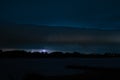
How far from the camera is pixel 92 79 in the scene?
35.9 metres

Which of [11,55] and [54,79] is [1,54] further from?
[54,79]

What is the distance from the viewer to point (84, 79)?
1426 inches

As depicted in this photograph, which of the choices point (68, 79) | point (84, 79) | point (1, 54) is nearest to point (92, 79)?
point (84, 79)

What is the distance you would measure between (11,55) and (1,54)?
369 cm

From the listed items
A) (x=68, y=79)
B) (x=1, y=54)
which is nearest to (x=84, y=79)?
(x=68, y=79)

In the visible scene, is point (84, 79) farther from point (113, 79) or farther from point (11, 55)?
point (11, 55)

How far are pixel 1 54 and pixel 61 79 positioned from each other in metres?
68.8

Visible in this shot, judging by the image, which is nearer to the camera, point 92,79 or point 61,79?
point 92,79

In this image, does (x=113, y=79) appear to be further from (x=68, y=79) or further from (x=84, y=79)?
(x=68, y=79)

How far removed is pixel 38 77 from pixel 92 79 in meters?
6.72

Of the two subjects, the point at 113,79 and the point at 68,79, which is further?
the point at 68,79

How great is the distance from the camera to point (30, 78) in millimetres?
39406

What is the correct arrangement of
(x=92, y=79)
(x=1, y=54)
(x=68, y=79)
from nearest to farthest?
(x=92, y=79) < (x=68, y=79) < (x=1, y=54)

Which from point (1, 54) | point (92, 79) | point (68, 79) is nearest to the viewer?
point (92, 79)
